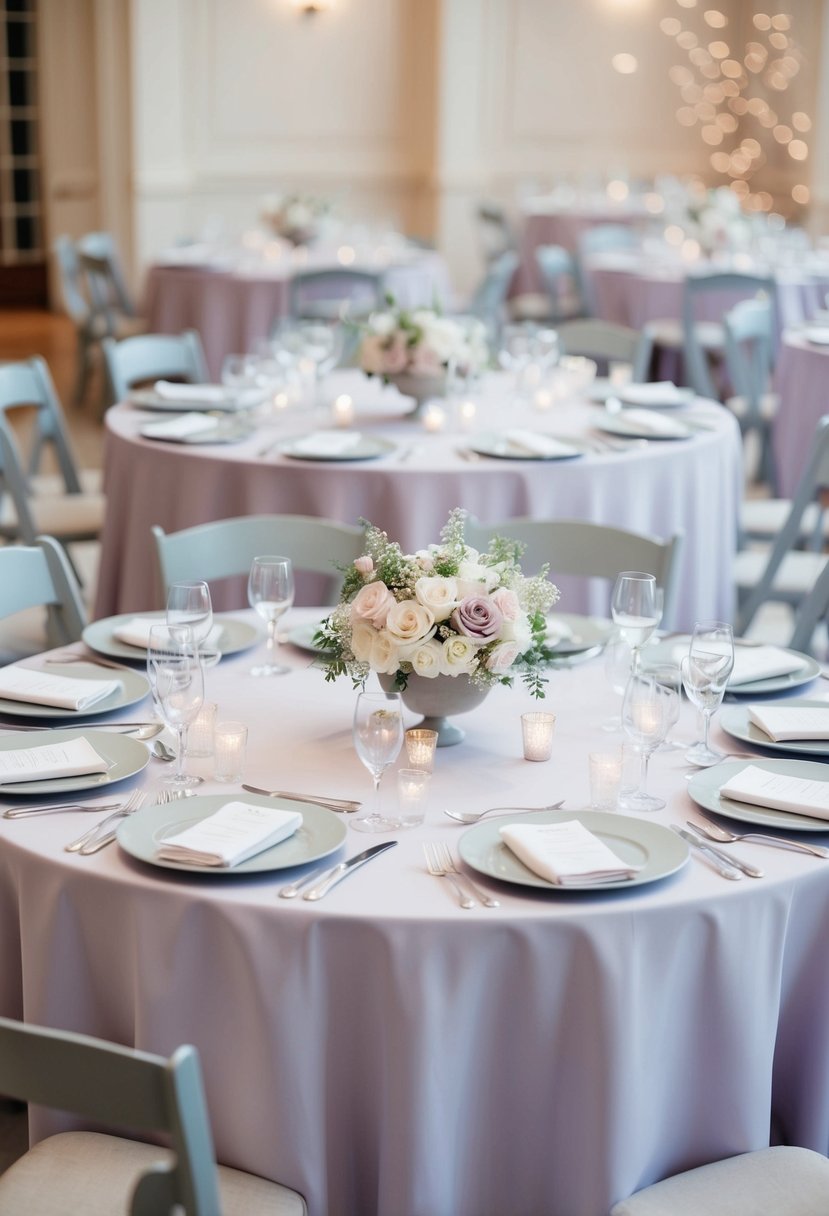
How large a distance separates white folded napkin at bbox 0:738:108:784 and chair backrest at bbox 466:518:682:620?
111 centimetres

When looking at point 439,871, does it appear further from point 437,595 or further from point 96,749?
point 96,749

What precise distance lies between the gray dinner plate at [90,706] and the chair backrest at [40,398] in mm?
2296

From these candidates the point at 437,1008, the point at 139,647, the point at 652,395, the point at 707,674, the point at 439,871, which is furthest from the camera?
the point at 652,395

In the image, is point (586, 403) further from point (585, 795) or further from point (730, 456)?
point (585, 795)

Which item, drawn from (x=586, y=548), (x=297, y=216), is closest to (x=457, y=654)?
(x=586, y=548)

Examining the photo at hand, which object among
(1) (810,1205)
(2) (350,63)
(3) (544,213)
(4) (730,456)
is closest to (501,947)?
(1) (810,1205)

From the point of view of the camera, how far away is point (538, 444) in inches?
157

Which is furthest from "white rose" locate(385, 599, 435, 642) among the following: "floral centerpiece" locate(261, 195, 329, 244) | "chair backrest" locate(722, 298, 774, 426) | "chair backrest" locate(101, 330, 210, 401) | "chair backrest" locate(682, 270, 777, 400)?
"floral centerpiece" locate(261, 195, 329, 244)

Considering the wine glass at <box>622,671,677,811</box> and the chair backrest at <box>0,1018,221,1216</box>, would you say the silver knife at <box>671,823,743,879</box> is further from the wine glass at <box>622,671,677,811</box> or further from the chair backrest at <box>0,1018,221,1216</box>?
the chair backrest at <box>0,1018,221,1216</box>

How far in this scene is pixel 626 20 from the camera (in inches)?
481

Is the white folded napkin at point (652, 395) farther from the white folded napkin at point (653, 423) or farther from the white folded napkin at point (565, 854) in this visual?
the white folded napkin at point (565, 854)

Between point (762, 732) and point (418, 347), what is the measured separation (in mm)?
2124

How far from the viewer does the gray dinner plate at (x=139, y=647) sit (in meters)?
2.61

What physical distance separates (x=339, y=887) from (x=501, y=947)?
0.68 feet
